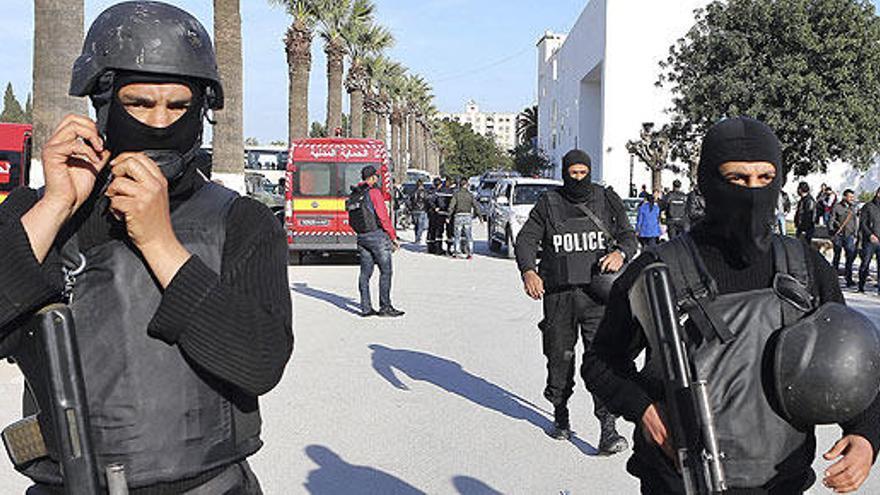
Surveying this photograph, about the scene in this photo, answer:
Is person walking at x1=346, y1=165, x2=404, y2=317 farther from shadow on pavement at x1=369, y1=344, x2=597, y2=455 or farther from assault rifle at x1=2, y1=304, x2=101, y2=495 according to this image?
assault rifle at x1=2, y1=304, x2=101, y2=495

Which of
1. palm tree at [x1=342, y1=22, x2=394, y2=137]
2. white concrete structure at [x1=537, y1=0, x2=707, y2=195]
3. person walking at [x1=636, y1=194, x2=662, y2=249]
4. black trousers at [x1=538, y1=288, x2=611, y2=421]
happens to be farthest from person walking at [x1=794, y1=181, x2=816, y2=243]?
white concrete structure at [x1=537, y1=0, x2=707, y2=195]

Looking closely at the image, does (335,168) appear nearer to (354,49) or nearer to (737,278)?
(737,278)

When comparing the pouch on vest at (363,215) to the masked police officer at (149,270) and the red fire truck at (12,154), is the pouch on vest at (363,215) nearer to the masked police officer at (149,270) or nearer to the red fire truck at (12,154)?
the red fire truck at (12,154)

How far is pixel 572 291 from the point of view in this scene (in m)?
5.85

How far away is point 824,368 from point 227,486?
4.87ft

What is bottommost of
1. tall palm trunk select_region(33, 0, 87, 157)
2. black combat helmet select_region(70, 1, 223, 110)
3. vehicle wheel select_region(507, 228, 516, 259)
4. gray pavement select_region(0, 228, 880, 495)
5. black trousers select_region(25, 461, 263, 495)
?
gray pavement select_region(0, 228, 880, 495)

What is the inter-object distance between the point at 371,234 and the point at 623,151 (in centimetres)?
4424

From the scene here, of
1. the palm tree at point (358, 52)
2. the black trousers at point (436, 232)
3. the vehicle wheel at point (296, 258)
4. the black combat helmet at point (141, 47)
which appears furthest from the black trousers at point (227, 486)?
the palm tree at point (358, 52)

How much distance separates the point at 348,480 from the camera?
5.07 m

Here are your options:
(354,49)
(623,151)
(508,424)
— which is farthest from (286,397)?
(623,151)

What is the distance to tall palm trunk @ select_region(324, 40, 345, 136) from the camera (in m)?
29.7

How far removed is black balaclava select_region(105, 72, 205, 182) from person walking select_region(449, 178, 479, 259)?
1727 centimetres

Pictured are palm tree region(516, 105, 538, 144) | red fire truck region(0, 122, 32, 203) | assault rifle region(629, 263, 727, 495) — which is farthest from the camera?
palm tree region(516, 105, 538, 144)

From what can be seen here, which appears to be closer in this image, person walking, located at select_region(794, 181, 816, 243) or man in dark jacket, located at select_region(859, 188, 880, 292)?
man in dark jacket, located at select_region(859, 188, 880, 292)
